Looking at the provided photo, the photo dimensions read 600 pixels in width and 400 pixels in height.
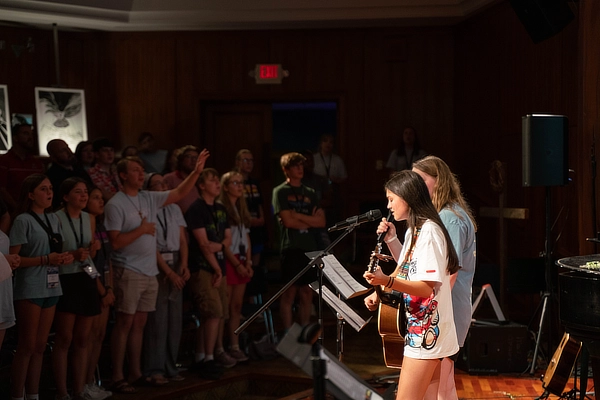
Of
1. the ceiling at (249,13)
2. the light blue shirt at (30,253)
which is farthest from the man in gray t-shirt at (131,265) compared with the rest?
the ceiling at (249,13)

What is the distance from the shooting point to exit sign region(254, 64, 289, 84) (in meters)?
10.1

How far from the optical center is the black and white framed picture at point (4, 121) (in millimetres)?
8571

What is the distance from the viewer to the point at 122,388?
5605 mm

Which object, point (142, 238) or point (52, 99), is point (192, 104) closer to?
point (52, 99)

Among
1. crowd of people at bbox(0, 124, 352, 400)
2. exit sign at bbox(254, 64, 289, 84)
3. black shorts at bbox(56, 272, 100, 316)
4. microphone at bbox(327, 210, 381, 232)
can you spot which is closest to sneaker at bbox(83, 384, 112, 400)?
crowd of people at bbox(0, 124, 352, 400)

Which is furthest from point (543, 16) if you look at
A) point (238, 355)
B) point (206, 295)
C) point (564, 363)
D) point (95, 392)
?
point (95, 392)

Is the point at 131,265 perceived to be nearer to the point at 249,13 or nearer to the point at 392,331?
the point at 392,331

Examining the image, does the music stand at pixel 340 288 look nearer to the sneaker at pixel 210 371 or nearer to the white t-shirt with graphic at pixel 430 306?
the white t-shirt with graphic at pixel 430 306

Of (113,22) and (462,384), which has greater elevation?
(113,22)

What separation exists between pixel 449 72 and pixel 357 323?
676 centimetres

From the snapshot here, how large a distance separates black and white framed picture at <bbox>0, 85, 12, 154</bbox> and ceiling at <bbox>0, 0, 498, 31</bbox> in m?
0.91

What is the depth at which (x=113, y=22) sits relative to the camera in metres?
9.61

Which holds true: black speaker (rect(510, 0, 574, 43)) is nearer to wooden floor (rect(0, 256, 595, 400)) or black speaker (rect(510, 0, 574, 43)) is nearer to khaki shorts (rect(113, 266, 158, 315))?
wooden floor (rect(0, 256, 595, 400))

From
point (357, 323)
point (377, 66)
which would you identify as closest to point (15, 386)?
point (357, 323)
